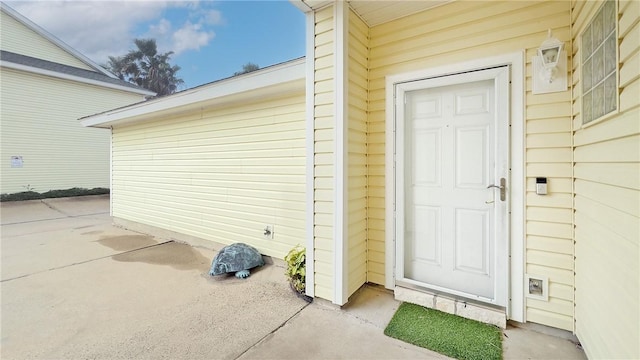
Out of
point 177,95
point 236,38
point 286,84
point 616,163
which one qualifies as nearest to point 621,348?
point 616,163

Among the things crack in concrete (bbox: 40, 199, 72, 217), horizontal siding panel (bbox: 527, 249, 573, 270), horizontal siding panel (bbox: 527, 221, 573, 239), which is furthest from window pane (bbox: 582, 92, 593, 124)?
crack in concrete (bbox: 40, 199, 72, 217)

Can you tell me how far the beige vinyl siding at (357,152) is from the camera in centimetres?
251

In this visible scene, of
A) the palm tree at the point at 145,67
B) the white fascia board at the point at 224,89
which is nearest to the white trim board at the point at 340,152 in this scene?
the white fascia board at the point at 224,89

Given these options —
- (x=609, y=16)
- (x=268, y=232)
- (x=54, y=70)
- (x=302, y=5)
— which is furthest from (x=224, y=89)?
(x=54, y=70)

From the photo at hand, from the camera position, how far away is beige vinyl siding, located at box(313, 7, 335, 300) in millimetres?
2451

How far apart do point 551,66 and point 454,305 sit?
1.92m

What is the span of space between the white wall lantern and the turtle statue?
130 inches

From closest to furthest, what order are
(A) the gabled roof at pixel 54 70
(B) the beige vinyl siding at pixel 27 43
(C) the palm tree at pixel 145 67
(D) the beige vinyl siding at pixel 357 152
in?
(D) the beige vinyl siding at pixel 357 152 < (A) the gabled roof at pixel 54 70 < (B) the beige vinyl siding at pixel 27 43 < (C) the palm tree at pixel 145 67

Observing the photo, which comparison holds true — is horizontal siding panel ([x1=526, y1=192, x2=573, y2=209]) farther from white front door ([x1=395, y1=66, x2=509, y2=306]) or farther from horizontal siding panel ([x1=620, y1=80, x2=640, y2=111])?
horizontal siding panel ([x1=620, y1=80, x2=640, y2=111])

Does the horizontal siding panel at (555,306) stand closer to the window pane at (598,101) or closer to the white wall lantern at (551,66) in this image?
the window pane at (598,101)

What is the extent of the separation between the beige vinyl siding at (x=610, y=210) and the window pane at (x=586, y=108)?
6 centimetres

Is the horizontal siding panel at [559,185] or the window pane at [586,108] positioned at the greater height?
the window pane at [586,108]

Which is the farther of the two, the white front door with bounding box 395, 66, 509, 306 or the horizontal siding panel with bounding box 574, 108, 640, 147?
the white front door with bounding box 395, 66, 509, 306

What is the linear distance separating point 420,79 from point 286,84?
4.97 feet
